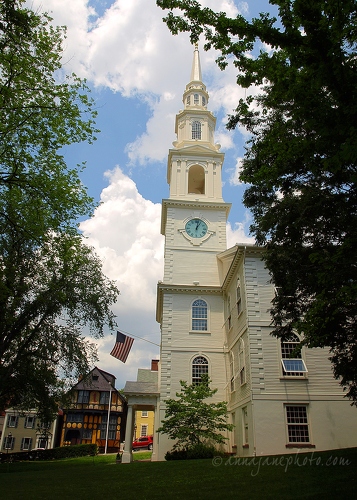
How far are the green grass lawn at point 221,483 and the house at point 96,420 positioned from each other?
4079 centimetres

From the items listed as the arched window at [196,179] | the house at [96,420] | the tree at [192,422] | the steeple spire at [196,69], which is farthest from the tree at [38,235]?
the house at [96,420]

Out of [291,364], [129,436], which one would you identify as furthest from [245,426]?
[129,436]

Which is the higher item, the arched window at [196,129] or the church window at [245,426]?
the arched window at [196,129]

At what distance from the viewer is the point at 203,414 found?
70.5ft

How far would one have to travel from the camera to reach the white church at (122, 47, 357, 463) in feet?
63.6

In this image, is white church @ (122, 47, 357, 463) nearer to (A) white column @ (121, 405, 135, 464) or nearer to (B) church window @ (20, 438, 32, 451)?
(A) white column @ (121, 405, 135, 464)

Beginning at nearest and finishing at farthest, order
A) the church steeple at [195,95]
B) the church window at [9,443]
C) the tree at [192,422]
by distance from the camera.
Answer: the tree at [192,422] → the church steeple at [195,95] → the church window at [9,443]

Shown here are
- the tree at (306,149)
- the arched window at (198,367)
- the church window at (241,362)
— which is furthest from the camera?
the arched window at (198,367)

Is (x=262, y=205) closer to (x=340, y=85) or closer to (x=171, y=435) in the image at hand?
(x=340, y=85)

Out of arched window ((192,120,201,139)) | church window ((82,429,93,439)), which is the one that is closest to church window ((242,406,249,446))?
arched window ((192,120,201,139))

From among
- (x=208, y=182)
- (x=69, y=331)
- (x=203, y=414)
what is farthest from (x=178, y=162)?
(x=203, y=414)

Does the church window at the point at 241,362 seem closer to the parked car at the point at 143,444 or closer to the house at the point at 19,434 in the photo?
the parked car at the point at 143,444

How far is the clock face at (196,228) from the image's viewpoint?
103ft

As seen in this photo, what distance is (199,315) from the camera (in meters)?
28.1
